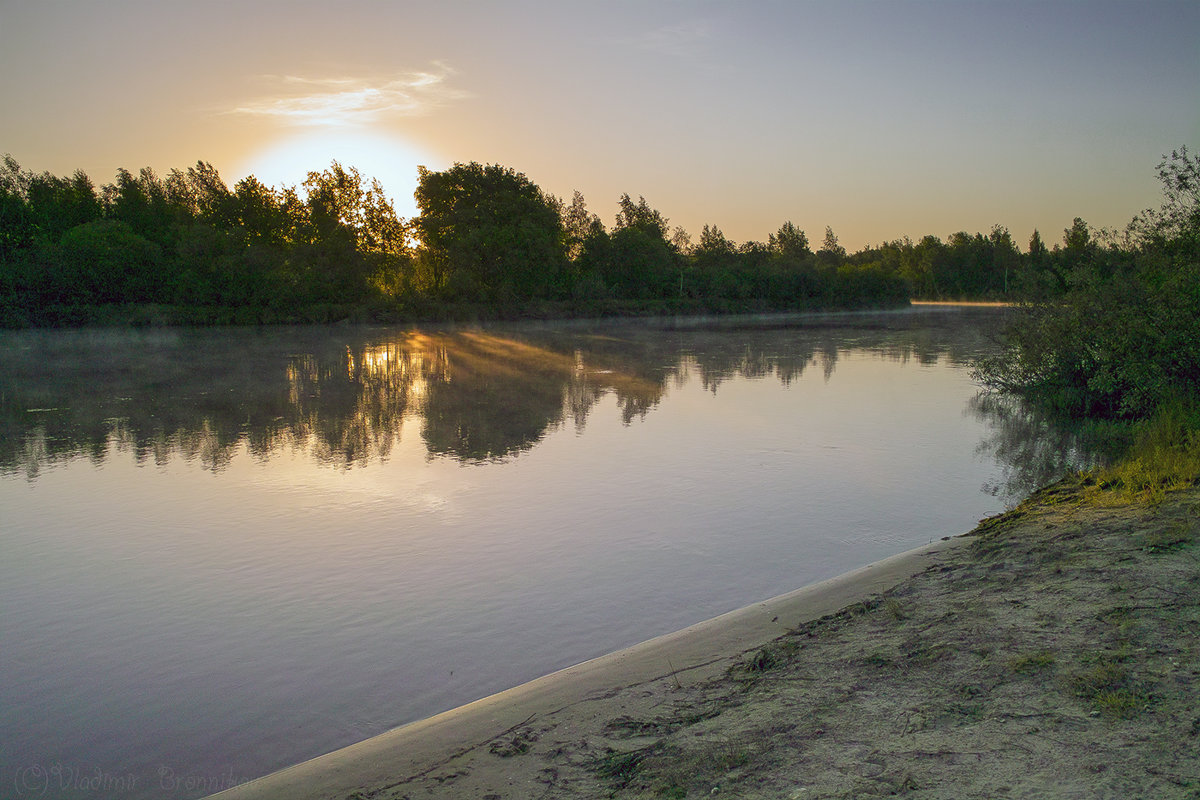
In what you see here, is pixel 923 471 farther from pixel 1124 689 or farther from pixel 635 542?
pixel 1124 689

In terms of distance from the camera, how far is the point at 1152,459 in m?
8.52

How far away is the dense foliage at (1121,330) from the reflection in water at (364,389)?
987 mm

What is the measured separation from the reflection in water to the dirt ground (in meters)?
5.13

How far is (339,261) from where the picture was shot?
5309cm

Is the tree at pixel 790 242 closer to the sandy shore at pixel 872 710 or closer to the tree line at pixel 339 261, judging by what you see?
the tree line at pixel 339 261

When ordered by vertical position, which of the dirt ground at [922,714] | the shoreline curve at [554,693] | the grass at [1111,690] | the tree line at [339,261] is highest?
the tree line at [339,261]

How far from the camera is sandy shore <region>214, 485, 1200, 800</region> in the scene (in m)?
3.17

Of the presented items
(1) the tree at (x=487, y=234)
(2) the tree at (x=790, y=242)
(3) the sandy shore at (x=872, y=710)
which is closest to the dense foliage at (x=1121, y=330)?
(3) the sandy shore at (x=872, y=710)

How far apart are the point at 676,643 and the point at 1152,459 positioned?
20.9 feet

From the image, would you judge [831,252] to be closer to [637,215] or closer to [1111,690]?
[637,215]

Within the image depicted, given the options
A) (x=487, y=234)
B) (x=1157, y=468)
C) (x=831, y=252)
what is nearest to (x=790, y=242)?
(x=831, y=252)

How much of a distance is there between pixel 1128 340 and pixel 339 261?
4841cm

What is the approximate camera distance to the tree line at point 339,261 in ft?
152

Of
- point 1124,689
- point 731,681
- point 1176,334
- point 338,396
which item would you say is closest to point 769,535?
point 731,681
